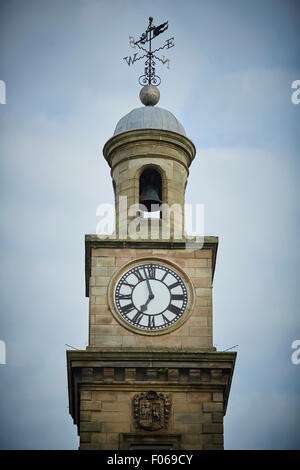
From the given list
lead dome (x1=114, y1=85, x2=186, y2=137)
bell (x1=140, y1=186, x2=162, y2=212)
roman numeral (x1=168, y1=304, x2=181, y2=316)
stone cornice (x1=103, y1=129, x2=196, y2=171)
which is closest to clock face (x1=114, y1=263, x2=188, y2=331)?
roman numeral (x1=168, y1=304, x2=181, y2=316)

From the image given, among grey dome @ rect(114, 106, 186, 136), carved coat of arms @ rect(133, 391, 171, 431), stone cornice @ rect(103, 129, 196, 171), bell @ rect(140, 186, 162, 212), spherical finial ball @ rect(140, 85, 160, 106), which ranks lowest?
carved coat of arms @ rect(133, 391, 171, 431)

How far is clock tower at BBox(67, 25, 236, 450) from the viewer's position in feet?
174

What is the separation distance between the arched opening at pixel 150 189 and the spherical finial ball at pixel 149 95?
3202 millimetres

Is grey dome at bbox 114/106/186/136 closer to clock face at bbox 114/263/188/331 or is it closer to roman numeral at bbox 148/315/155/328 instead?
clock face at bbox 114/263/188/331

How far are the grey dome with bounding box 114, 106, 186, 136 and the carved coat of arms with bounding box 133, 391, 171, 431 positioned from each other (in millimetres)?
10859

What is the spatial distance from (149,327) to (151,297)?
105 centimetres

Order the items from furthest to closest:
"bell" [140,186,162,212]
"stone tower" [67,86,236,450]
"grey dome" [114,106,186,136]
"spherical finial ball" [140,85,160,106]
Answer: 1. "spherical finial ball" [140,85,160,106]
2. "grey dome" [114,106,186,136]
3. "bell" [140,186,162,212]
4. "stone tower" [67,86,236,450]

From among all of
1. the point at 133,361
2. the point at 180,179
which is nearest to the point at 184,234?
the point at 180,179

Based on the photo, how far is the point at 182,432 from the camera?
53.0 m

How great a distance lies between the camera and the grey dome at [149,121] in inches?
2338

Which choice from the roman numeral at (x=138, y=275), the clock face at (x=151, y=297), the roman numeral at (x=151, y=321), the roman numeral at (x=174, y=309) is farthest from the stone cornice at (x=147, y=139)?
the roman numeral at (x=151, y=321)

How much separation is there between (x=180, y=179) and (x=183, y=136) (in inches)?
62.7

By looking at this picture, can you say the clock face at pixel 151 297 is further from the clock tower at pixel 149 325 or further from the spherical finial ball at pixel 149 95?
the spherical finial ball at pixel 149 95
